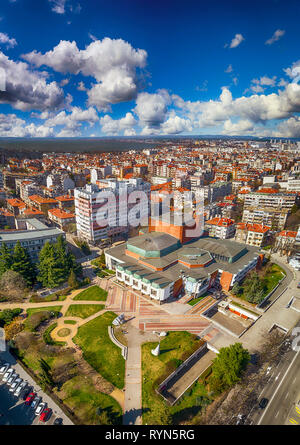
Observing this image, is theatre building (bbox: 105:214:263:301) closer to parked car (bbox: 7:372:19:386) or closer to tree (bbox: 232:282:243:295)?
tree (bbox: 232:282:243:295)

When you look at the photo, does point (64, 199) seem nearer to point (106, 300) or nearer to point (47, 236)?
point (47, 236)

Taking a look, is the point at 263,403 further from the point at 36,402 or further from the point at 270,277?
the point at 270,277

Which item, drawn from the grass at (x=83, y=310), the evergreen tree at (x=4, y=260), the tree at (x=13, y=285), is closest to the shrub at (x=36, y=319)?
the grass at (x=83, y=310)

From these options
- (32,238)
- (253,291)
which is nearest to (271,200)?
(253,291)

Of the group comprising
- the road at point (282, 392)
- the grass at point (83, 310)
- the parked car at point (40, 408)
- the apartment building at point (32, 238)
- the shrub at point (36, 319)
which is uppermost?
the apartment building at point (32, 238)

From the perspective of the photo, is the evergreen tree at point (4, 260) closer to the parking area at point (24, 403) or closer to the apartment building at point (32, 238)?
the apartment building at point (32, 238)

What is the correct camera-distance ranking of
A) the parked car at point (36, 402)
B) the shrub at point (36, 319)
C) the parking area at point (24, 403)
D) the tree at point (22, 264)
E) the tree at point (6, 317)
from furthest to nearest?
1. the tree at point (22, 264)
2. the tree at point (6, 317)
3. the shrub at point (36, 319)
4. the parked car at point (36, 402)
5. the parking area at point (24, 403)

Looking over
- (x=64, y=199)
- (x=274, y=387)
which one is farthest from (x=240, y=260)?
(x=64, y=199)
